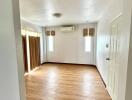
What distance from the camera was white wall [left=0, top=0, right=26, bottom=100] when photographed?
3.48 feet

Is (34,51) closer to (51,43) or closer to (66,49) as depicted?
(51,43)

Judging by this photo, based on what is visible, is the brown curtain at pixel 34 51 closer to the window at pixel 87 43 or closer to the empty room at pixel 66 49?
the empty room at pixel 66 49

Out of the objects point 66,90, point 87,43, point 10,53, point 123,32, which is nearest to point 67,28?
point 87,43

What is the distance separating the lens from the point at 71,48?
6.16 m

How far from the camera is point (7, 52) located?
1131 millimetres

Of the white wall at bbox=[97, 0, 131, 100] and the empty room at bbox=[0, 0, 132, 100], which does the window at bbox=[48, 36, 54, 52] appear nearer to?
the empty room at bbox=[0, 0, 132, 100]

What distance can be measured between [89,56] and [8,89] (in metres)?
5.11

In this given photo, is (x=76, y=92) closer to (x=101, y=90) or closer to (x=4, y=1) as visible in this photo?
(x=101, y=90)

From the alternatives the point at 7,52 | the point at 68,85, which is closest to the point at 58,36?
the point at 68,85

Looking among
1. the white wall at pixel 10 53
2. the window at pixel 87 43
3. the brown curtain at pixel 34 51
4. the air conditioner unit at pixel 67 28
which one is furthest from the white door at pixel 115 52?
the brown curtain at pixel 34 51

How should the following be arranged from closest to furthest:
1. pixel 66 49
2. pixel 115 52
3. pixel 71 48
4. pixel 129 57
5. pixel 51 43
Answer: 1. pixel 129 57
2. pixel 115 52
3. pixel 71 48
4. pixel 66 49
5. pixel 51 43

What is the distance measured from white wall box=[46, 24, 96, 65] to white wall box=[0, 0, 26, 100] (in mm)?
4980

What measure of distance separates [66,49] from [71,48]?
328mm

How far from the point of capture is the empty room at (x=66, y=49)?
3.66ft
